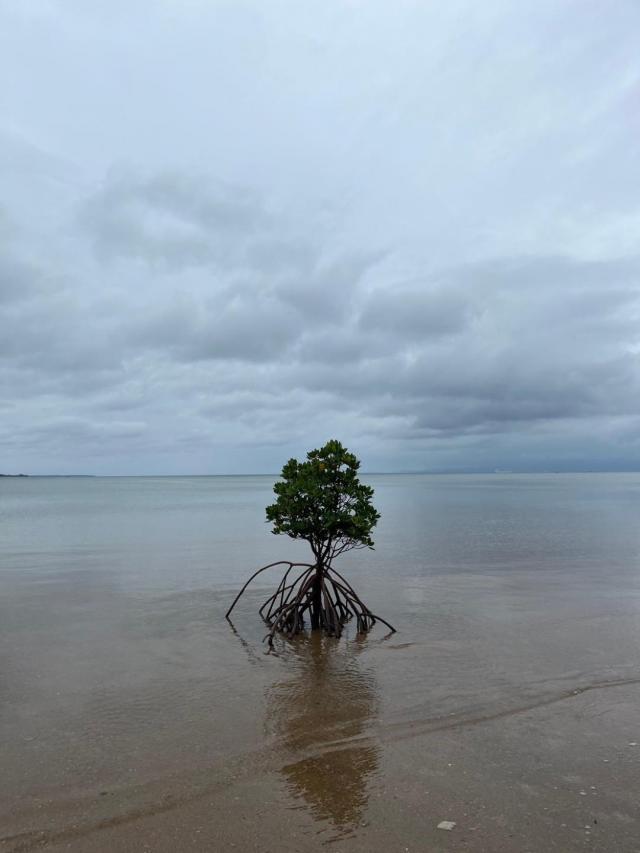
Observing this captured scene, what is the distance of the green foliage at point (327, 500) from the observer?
1466cm

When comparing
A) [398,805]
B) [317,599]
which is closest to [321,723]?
[398,805]

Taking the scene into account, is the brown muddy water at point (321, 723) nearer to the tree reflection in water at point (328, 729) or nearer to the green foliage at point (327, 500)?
the tree reflection in water at point (328, 729)

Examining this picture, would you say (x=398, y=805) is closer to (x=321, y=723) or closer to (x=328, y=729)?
(x=328, y=729)

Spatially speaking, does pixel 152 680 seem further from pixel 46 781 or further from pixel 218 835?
pixel 218 835

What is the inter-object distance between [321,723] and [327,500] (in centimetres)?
620

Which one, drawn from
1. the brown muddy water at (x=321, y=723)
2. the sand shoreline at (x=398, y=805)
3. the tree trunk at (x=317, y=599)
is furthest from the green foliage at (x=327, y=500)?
the sand shoreline at (x=398, y=805)

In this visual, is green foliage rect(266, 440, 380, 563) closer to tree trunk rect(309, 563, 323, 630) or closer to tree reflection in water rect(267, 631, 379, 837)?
tree trunk rect(309, 563, 323, 630)

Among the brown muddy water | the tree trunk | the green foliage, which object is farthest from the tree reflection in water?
the green foliage

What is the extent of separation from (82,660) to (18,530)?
1404 inches

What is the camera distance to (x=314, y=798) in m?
6.89

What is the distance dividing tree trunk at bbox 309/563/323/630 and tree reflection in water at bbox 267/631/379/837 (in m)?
1.77

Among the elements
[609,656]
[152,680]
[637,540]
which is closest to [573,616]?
[609,656]

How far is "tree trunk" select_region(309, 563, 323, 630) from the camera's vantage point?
1505 centimetres

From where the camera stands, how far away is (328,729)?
8938 mm
